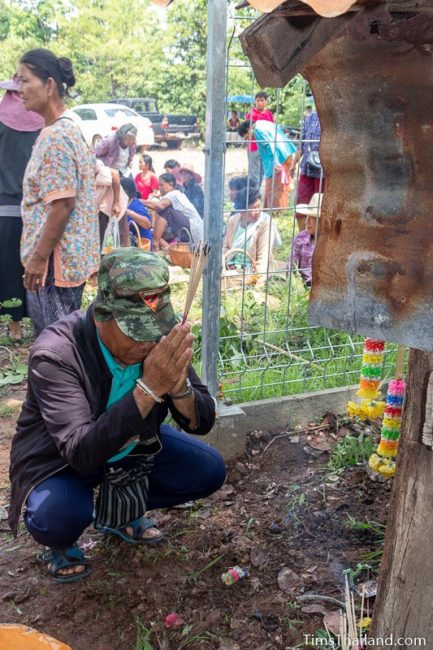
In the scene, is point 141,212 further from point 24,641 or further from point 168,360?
point 24,641

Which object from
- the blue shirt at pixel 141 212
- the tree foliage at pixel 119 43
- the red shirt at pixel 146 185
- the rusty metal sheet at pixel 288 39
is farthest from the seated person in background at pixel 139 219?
the tree foliage at pixel 119 43

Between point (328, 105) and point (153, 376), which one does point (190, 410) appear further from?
point (328, 105)

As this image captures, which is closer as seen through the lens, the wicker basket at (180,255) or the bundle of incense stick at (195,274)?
the bundle of incense stick at (195,274)

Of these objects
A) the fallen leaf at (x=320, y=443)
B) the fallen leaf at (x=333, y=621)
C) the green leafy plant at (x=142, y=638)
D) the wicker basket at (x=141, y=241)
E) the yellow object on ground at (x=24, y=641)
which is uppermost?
the wicker basket at (x=141, y=241)

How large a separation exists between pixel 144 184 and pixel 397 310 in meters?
9.12

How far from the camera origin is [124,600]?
8.38 feet

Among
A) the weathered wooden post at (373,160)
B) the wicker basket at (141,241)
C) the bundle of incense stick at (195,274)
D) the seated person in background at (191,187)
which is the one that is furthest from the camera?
the seated person in background at (191,187)

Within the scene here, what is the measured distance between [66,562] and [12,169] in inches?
117

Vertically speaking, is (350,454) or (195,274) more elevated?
(195,274)

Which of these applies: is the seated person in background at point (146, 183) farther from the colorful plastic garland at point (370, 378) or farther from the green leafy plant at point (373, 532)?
the green leafy plant at point (373, 532)

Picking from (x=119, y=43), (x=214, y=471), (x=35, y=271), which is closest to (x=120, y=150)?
(x=35, y=271)

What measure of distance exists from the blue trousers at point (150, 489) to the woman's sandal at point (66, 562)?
0.12 m

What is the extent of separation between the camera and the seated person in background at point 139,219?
26.2 feet

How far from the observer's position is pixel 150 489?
285 cm
